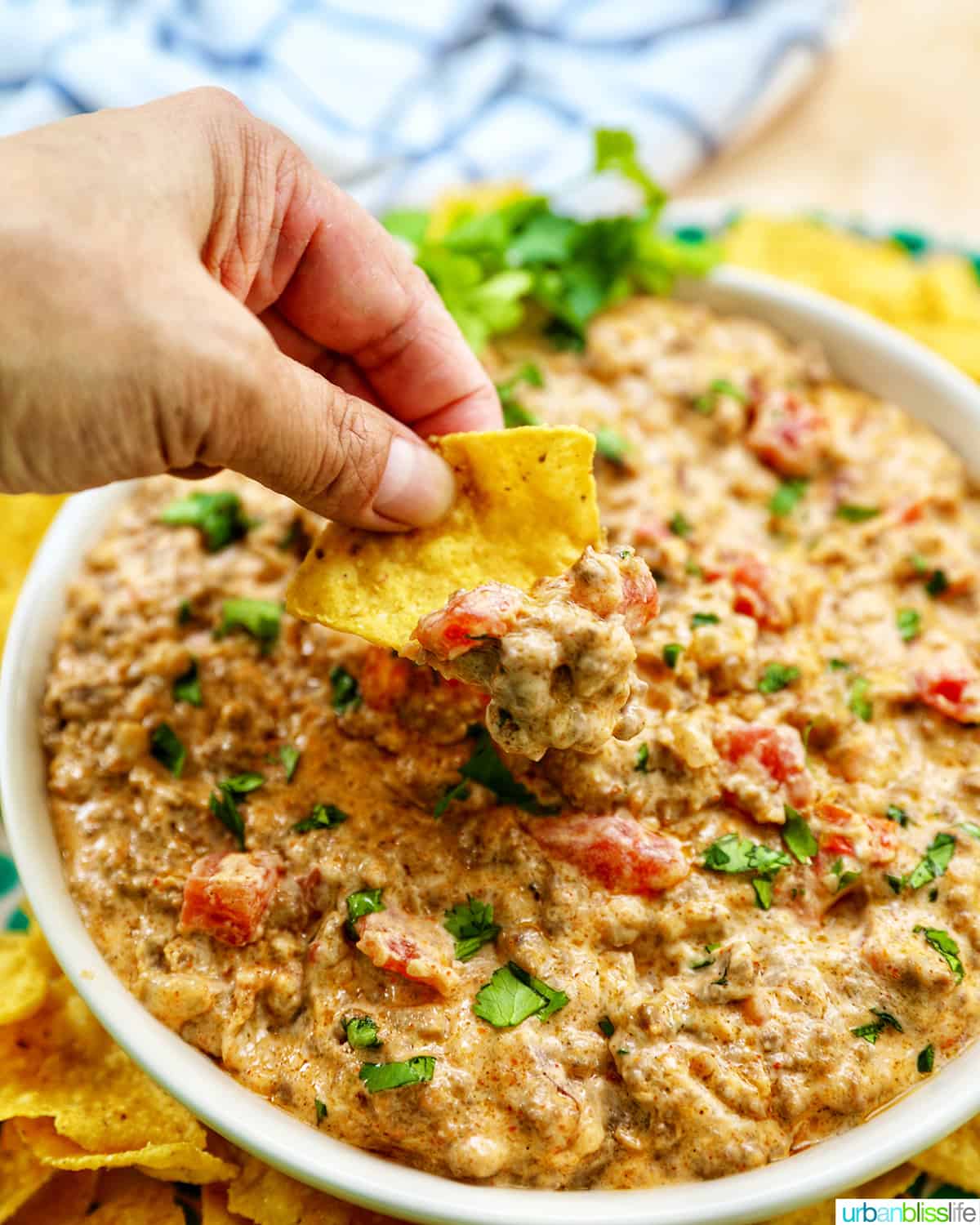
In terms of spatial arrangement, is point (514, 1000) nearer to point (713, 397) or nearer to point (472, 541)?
point (472, 541)

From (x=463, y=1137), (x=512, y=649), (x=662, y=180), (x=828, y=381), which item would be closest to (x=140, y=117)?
(x=512, y=649)

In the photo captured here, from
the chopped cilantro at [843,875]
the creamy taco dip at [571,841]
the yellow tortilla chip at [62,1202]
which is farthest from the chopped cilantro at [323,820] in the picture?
the chopped cilantro at [843,875]

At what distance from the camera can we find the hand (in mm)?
2203

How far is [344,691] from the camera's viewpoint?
3.22 m

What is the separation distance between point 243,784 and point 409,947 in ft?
2.04

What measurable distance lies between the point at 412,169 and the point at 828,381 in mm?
2239

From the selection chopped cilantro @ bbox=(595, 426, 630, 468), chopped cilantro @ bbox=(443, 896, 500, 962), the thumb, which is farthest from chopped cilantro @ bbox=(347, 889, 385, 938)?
chopped cilantro @ bbox=(595, 426, 630, 468)

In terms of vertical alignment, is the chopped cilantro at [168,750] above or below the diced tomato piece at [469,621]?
below

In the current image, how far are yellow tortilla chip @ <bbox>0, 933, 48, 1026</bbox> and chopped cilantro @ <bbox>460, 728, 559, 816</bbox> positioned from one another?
121cm

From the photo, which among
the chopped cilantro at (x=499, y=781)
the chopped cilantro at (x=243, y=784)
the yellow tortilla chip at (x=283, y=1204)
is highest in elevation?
the chopped cilantro at (x=499, y=781)

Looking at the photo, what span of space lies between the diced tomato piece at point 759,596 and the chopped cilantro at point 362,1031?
137cm

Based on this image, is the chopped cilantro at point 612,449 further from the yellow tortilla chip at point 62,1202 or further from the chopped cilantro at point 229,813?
the yellow tortilla chip at point 62,1202

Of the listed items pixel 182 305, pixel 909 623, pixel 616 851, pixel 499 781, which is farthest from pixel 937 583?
pixel 182 305

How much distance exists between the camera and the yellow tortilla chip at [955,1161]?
10.0 feet
